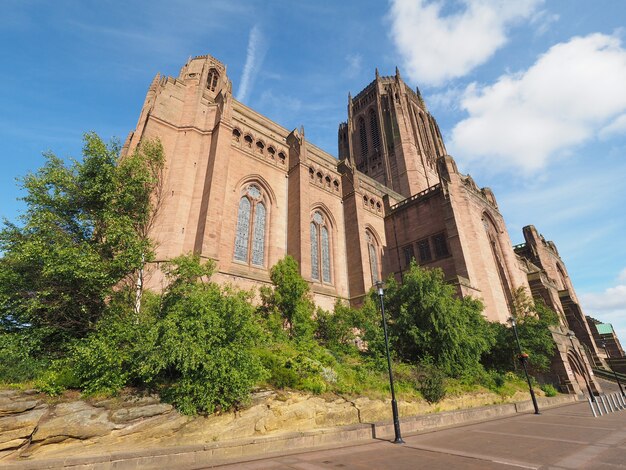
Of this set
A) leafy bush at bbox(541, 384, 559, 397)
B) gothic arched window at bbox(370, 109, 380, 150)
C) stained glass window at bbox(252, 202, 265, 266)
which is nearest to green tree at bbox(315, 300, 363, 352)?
stained glass window at bbox(252, 202, 265, 266)

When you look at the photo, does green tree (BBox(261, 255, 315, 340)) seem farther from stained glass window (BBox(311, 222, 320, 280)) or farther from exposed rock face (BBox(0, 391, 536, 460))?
exposed rock face (BBox(0, 391, 536, 460))

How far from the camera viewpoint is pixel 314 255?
2373 centimetres

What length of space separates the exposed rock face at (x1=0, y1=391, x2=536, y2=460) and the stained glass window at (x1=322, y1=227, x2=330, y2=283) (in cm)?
1421

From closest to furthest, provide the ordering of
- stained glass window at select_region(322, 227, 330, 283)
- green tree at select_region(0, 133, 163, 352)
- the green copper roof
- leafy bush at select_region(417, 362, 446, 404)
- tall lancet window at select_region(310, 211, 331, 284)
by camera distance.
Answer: green tree at select_region(0, 133, 163, 352), leafy bush at select_region(417, 362, 446, 404), tall lancet window at select_region(310, 211, 331, 284), stained glass window at select_region(322, 227, 330, 283), the green copper roof

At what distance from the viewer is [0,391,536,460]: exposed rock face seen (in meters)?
6.30

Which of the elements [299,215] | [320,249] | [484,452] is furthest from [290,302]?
[484,452]

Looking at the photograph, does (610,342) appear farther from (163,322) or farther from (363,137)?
(163,322)

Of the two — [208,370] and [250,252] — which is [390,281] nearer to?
[250,252]

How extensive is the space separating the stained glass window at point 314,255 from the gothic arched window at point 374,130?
27.7 meters

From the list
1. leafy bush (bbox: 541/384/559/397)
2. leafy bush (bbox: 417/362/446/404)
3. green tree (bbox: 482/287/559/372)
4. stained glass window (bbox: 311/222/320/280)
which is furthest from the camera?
stained glass window (bbox: 311/222/320/280)

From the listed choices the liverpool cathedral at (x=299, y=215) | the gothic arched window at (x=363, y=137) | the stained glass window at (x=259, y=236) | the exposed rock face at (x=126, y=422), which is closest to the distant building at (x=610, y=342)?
the liverpool cathedral at (x=299, y=215)

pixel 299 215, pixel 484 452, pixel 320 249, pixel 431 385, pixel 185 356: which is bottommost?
pixel 484 452

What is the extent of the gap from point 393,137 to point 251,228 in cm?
3211

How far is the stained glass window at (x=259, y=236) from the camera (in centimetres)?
2019
